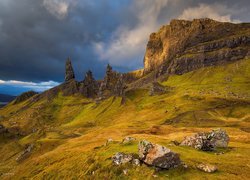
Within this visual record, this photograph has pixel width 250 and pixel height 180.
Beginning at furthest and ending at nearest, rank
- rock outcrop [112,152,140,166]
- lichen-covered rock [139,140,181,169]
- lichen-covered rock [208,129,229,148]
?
lichen-covered rock [208,129,229,148] → rock outcrop [112,152,140,166] → lichen-covered rock [139,140,181,169]

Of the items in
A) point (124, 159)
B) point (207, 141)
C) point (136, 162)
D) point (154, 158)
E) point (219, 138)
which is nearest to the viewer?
point (154, 158)

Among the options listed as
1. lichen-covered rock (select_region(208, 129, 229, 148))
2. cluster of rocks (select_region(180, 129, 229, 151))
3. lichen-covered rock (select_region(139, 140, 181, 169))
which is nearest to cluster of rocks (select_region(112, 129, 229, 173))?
lichen-covered rock (select_region(139, 140, 181, 169))

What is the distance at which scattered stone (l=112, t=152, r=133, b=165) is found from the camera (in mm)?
54141

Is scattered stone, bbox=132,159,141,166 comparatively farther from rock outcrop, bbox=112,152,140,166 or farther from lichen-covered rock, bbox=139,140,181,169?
lichen-covered rock, bbox=139,140,181,169

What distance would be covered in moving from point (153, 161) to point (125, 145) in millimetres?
22309

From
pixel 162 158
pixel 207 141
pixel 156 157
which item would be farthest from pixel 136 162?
pixel 207 141

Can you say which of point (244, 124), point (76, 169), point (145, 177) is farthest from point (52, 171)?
point (244, 124)

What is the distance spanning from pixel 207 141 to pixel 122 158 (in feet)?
72.1

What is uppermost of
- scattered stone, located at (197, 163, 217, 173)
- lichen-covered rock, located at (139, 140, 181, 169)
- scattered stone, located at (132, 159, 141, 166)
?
lichen-covered rock, located at (139, 140, 181, 169)

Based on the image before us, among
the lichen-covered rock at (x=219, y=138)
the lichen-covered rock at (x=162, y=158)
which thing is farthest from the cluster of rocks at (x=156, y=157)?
the lichen-covered rock at (x=219, y=138)

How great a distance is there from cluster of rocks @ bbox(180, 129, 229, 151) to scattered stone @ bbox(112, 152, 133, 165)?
19.2m

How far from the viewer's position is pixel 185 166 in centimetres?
4856

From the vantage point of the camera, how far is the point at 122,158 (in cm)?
5544

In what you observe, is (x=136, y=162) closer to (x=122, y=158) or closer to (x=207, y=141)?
(x=122, y=158)
